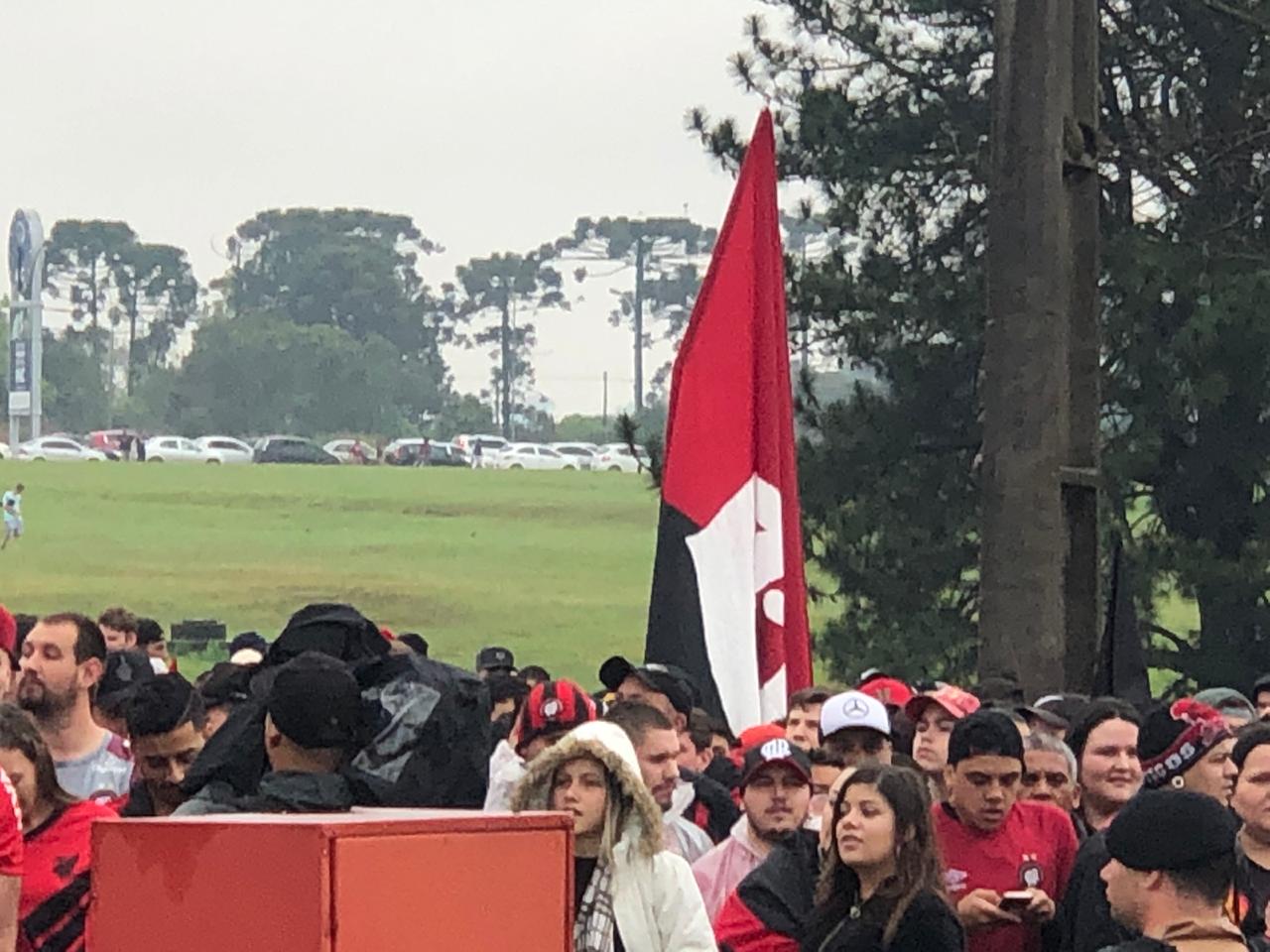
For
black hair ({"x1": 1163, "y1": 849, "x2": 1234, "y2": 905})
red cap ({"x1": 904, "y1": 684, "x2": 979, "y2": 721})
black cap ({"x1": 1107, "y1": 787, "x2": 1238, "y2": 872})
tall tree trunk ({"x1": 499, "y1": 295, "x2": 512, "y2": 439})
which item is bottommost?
red cap ({"x1": 904, "y1": 684, "x2": 979, "y2": 721})

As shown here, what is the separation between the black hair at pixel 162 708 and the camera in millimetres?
6590

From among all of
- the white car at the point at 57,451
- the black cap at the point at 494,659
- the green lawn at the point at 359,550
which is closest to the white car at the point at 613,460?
the green lawn at the point at 359,550

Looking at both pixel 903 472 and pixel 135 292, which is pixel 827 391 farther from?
pixel 135 292

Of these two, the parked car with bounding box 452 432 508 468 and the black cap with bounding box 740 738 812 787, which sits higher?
the parked car with bounding box 452 432 508 468

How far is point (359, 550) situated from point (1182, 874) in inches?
1140

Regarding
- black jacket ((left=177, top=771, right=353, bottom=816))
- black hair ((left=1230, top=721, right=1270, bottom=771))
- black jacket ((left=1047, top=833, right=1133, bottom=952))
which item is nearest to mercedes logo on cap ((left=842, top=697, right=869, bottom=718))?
black jacket ((left=1047, top=833, right=1133, bottom=952))

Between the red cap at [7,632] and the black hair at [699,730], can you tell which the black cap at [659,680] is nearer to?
the black hair at [699,730]

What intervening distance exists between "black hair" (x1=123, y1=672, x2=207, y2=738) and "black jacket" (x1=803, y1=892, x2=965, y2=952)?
5.69ft

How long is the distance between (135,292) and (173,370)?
9.23m

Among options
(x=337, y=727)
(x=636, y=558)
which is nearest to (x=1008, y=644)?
(x=337, y=727)

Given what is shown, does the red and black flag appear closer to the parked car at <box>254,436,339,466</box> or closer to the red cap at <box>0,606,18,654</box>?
the red cap at <box>0,606,18,654</box>

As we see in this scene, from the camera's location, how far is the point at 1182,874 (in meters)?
4.62

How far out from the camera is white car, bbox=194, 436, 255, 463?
133 feet

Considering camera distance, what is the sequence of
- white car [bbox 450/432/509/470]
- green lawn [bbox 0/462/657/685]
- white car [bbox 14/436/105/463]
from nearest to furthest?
green lawn [bbox 0/462/657/685] → white car [bbox 14/436/105/463] → white car [bbox 450/432/509/470]
